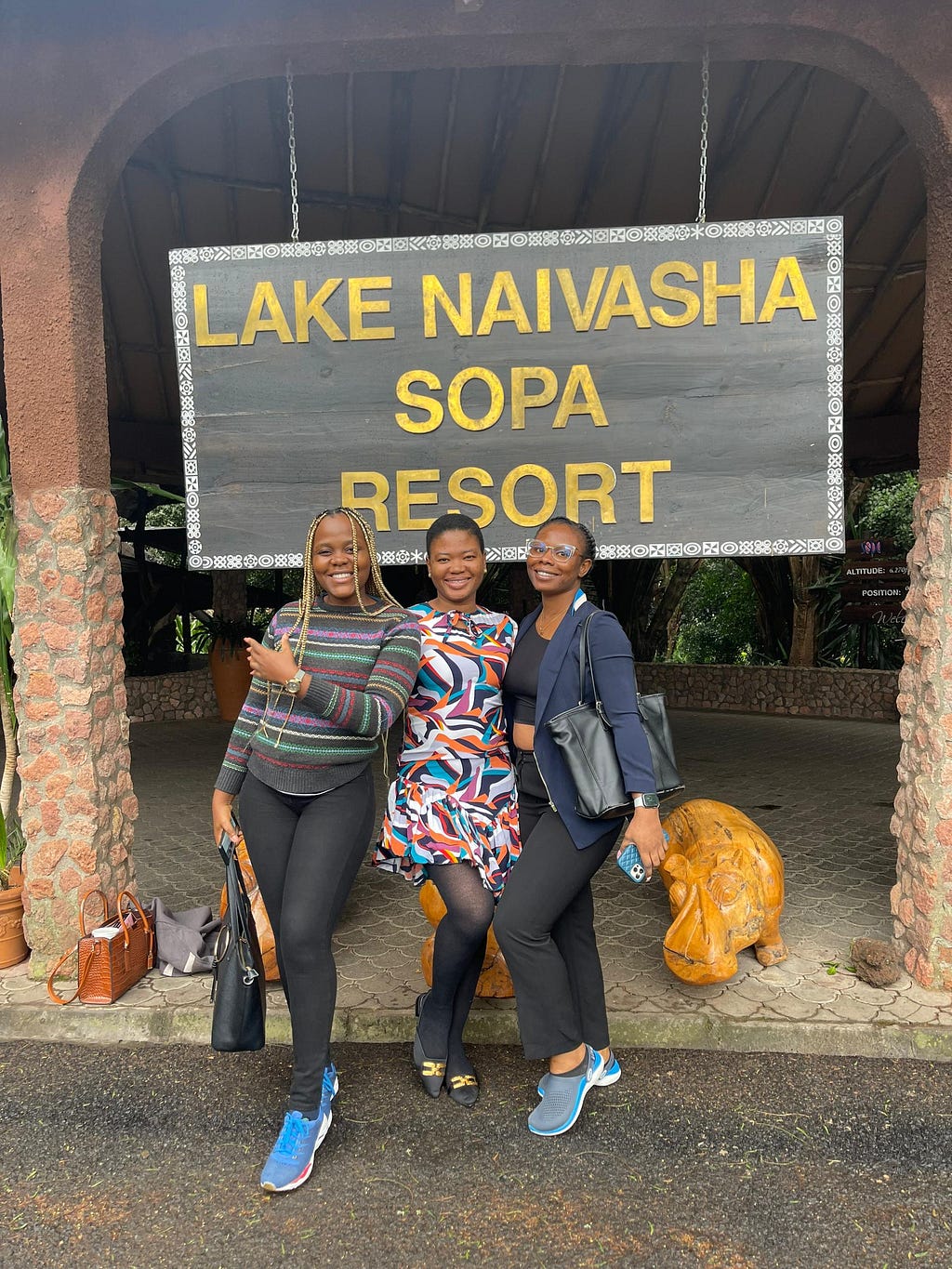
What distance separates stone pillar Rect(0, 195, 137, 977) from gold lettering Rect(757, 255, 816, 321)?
2.75 meters

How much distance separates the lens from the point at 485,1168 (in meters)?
2.49

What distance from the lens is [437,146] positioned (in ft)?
17.3

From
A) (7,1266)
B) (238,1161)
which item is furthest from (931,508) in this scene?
(7,1266)

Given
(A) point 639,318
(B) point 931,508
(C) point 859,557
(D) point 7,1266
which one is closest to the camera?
(D) point 7,1266

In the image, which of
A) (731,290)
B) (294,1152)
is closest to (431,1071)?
(294,1152)

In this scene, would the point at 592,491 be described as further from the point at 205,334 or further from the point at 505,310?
the point at 205,334

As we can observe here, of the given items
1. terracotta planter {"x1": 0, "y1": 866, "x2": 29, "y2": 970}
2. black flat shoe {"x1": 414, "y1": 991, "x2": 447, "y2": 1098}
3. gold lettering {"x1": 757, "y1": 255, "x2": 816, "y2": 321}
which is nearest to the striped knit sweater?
black flat shoe {"x1": 414, "y1": 991, "x2": 447, "y2": 1098}

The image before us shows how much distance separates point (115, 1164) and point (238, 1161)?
0.36m

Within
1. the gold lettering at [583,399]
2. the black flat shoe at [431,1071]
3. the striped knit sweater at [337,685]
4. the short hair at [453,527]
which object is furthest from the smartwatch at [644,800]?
the gold lettering at [583,399]

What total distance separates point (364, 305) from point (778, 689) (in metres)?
9.03

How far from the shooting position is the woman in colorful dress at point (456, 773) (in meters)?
2.59

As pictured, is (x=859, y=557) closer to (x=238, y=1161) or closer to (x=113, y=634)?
(x=113, y=634)

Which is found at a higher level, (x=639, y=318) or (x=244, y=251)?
(x=244, y=251)

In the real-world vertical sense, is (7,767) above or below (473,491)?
below
